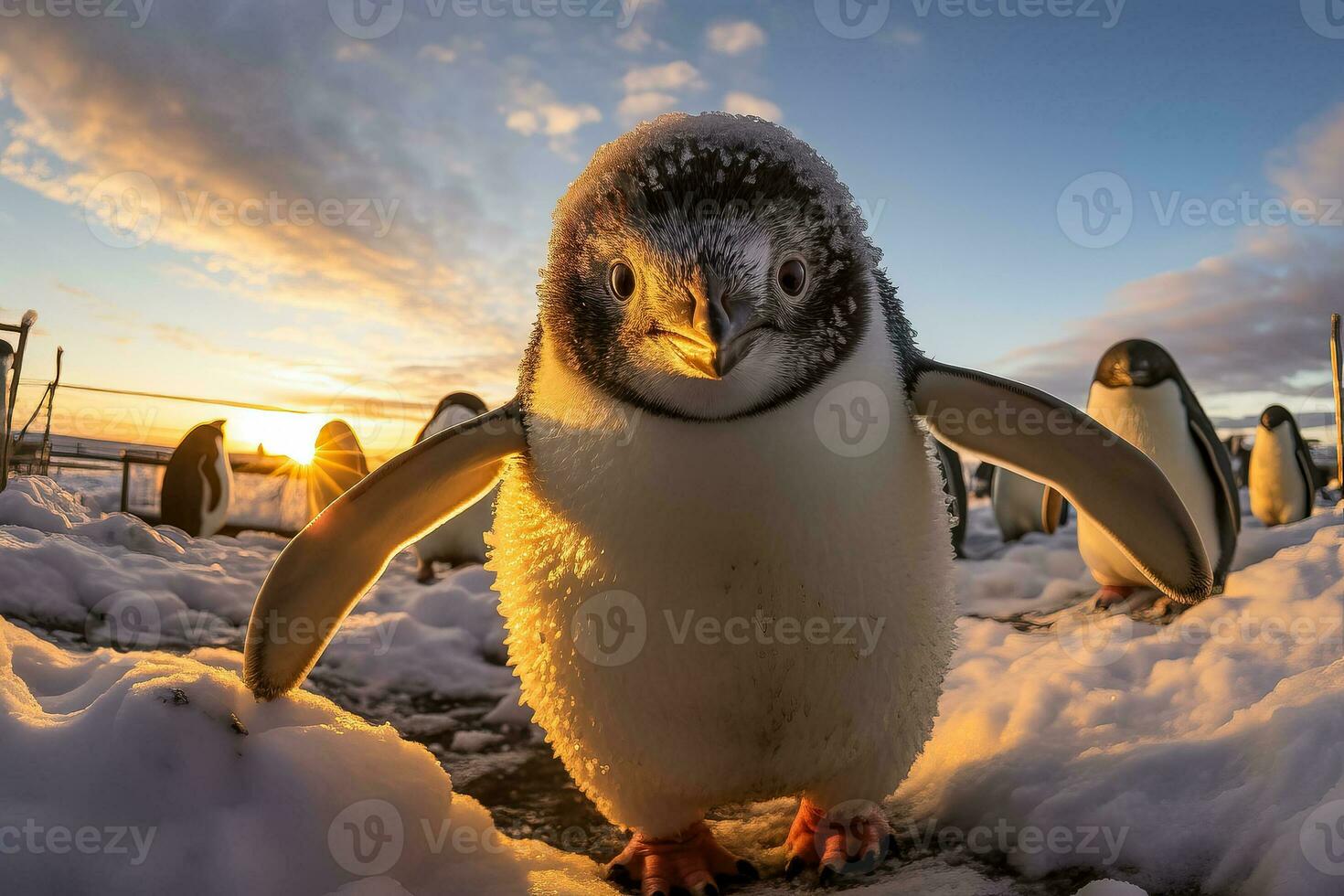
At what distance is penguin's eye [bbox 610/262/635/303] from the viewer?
4.15 ft

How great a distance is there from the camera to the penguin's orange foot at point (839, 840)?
56.6 inches

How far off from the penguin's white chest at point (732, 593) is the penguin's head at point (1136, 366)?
3654mm

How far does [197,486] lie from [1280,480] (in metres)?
13.4

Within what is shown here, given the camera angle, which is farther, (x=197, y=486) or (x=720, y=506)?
(x=197, y=486)

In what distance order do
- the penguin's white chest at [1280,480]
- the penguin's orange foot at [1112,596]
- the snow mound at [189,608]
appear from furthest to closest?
the penguin's white chest at [1280,480]
the penguin's orange foot at [1112,596]
the snow mound at [189,608]

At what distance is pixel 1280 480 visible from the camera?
29.1ft

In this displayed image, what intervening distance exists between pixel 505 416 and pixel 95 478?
579 inches

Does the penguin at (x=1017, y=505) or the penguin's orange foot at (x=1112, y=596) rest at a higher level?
the penguin at (x=1017, y=505)

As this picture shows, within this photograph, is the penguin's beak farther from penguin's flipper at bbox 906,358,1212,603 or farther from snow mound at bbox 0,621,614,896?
snow mound at bbox 0,621,614,896

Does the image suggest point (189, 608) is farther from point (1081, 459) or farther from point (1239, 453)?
point (1239, 453)

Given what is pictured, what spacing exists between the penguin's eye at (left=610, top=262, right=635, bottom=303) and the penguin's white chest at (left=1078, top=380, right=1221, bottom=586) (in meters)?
3.90

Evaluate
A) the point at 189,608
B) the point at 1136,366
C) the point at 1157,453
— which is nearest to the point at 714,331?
the point at 189,608

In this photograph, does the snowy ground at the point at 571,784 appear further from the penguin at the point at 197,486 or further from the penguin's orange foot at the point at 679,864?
the penguin at the point at 197,486

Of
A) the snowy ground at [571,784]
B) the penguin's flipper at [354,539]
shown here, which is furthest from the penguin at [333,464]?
the penguin's flipper at [354,539]
